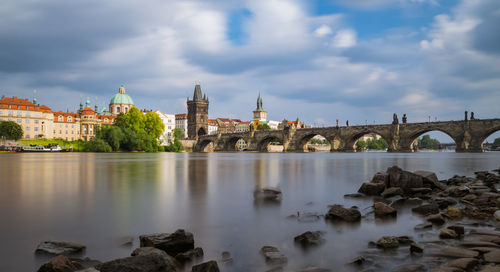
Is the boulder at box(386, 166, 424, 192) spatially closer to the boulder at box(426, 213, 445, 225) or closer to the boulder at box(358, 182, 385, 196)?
the boulder at box(358, 182, 385, 196)

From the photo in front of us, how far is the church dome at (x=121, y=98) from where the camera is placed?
124875 millimetres

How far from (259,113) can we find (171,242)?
166635mm

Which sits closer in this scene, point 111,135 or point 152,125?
point 111,135

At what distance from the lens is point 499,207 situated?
6.75 metres

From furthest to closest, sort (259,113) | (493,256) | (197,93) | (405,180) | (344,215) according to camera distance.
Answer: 1. (259,113)
2. (197,93)
3. (405,180)
4. (344,215)
5. (493,256)

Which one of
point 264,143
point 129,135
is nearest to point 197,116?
point 264,143

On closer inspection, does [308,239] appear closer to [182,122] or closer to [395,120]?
Answer: [395,120]

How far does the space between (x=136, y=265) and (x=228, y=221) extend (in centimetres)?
281

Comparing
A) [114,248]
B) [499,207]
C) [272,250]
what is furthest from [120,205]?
[499,207]

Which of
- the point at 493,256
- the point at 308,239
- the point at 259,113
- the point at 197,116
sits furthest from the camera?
the point at 259,113

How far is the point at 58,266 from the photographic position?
3377mm

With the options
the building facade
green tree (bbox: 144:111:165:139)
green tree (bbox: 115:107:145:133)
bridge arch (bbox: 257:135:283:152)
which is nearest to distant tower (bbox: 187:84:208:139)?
the building facade

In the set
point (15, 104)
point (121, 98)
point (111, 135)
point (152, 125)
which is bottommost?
point (111, 135)

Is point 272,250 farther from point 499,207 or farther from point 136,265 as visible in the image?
point 499,207
